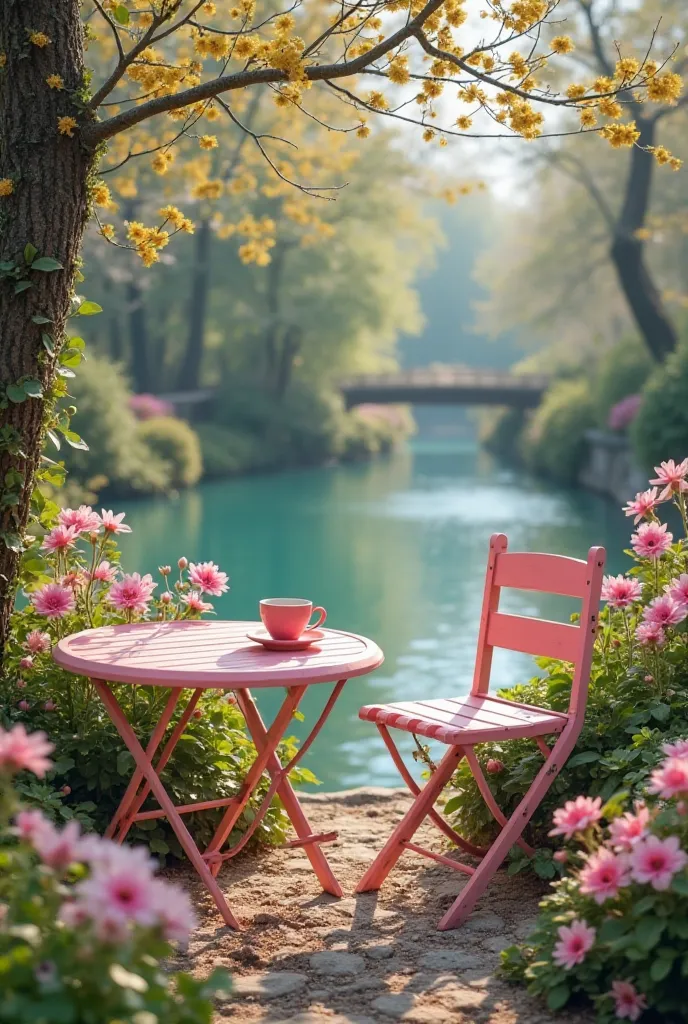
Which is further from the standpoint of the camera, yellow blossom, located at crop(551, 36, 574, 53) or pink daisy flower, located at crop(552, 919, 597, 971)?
yellow blossom, located at crop(551, 36, 574, 53)

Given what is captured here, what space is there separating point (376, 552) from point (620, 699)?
1118 centimetres

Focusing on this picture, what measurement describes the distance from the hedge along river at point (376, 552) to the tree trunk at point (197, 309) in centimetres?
354

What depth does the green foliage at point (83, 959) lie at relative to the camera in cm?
178

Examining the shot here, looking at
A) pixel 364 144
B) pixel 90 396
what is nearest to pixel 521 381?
pixel 364 144

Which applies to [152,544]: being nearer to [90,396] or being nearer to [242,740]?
[90,396]

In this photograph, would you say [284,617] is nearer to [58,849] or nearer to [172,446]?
[58,849]

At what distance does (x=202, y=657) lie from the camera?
11.0 ft

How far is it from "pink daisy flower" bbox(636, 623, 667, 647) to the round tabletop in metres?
0.77

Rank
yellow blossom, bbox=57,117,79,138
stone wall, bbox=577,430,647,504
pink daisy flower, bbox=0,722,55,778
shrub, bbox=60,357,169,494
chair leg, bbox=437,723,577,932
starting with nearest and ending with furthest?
pink daisy flower, bbox=0,722,55,778 < chair leg, bbox=437,723,577,932 < yellow blossom, bbox=57,117,79,138 < shrub, bbox=60,357,169,494 < stone wall, bbox=577,430,647,504

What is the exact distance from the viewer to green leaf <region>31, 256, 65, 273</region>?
12.0ft

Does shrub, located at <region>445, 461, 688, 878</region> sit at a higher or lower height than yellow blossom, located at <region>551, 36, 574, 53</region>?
lower

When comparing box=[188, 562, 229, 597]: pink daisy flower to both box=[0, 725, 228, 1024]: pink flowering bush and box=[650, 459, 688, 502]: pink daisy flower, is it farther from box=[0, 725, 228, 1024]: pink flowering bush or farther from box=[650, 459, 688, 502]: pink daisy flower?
box=[0, 725, 228, 1024]: pink flowering bush

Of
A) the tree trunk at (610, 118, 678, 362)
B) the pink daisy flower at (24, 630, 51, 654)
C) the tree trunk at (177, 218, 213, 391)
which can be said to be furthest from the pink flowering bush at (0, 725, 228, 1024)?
the tree trunk at (177, 218, 213, 391)

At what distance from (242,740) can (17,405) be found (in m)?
1.29
